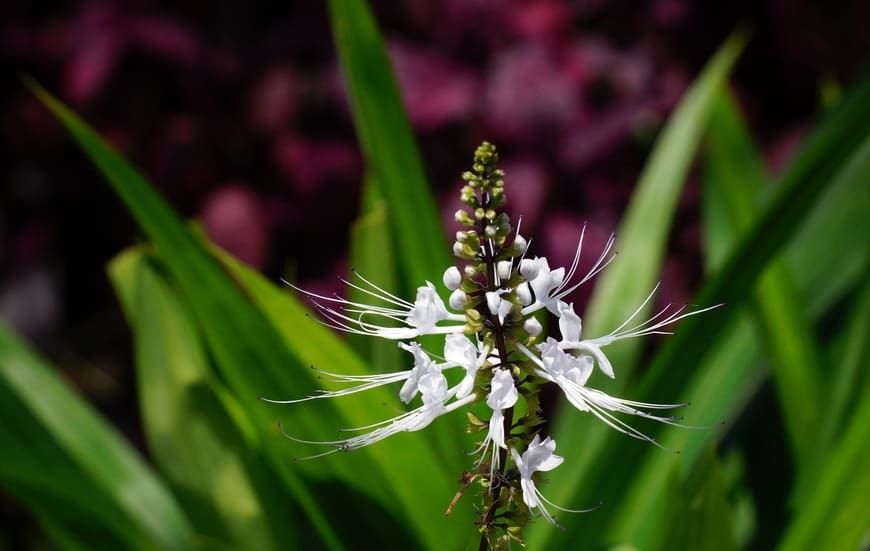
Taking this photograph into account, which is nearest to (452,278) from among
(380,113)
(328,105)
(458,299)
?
(458,299)

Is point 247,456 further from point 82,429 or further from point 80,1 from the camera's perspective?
point 80,1

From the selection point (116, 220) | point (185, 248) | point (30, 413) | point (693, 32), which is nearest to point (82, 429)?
point (30, 413)

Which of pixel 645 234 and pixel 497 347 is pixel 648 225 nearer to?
pixel 645 234

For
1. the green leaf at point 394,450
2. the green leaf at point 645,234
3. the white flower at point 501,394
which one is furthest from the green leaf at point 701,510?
the white flower at point 501,394

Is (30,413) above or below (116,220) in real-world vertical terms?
below

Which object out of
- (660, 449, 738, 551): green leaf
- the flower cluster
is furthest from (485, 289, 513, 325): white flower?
(660, 449, 738, 551): green leaf
